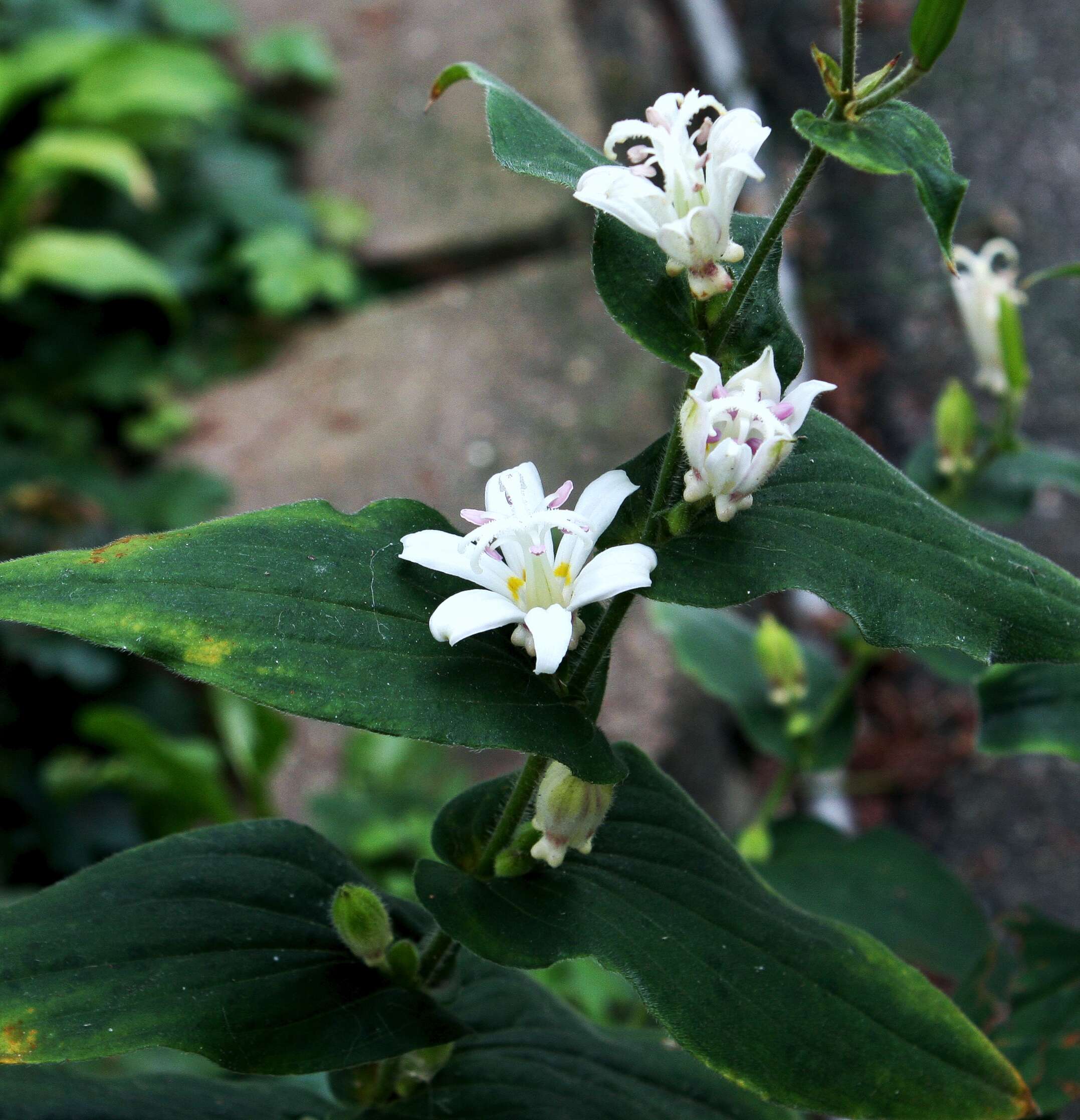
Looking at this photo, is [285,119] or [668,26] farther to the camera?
[668,26]

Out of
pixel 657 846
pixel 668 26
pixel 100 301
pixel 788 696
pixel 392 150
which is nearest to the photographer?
pixel 657 846

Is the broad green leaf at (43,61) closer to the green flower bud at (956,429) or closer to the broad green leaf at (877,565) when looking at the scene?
the green flower bud at (956,429)

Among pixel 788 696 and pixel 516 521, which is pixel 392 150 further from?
pixel 516 521

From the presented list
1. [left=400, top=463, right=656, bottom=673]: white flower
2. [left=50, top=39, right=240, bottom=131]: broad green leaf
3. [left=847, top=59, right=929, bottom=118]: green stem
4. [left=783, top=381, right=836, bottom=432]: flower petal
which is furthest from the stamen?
[left=50, top=39, right=240, bottom=131]: broad green leaf

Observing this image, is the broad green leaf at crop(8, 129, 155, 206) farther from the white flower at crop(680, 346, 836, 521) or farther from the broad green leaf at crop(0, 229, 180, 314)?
the white flower at crop(680, 346, 836, 521)

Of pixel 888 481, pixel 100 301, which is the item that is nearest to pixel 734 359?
pixel 888 481

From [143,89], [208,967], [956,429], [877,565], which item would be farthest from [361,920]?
[143,89]

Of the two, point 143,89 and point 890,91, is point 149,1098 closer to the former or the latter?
point 890,91

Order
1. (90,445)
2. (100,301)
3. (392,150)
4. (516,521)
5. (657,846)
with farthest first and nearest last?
1. (392,150)
2. (100,301)
3. (90,445)
4. (657,846)
5. (516,521)
